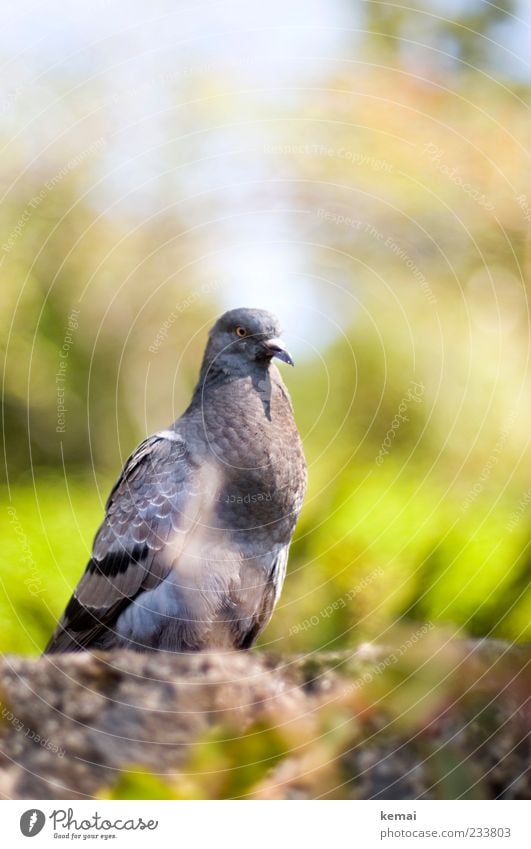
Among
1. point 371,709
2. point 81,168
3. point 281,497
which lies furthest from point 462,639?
point 81,168

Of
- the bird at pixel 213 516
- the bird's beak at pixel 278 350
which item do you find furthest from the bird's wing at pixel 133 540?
the bird's beak at pixel 278 350

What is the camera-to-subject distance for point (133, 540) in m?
2.37

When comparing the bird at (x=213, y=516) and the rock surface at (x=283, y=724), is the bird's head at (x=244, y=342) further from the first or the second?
the rock surface at (x=283, y=724)

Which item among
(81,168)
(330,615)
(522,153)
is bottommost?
(330,615)

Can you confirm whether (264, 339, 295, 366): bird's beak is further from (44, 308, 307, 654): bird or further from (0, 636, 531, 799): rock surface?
(0, 636, 531, 799): rock surface

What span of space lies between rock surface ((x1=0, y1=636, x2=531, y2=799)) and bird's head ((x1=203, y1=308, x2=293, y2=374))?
77cm

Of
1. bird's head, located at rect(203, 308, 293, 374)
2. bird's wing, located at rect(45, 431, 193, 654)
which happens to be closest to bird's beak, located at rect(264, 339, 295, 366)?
bird's head, located at rect(203, 308, 293, 374)

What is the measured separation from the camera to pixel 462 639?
2080 mm

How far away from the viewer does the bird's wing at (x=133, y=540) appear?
90.6 inches

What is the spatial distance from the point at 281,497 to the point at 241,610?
0.35 m

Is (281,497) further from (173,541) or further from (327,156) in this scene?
(327,156)

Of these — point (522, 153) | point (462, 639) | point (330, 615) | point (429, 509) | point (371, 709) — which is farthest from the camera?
point (522, 153)

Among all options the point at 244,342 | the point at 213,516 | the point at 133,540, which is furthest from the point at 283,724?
the point at 244,342

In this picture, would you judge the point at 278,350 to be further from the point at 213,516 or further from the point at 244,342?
the point at 213,516
